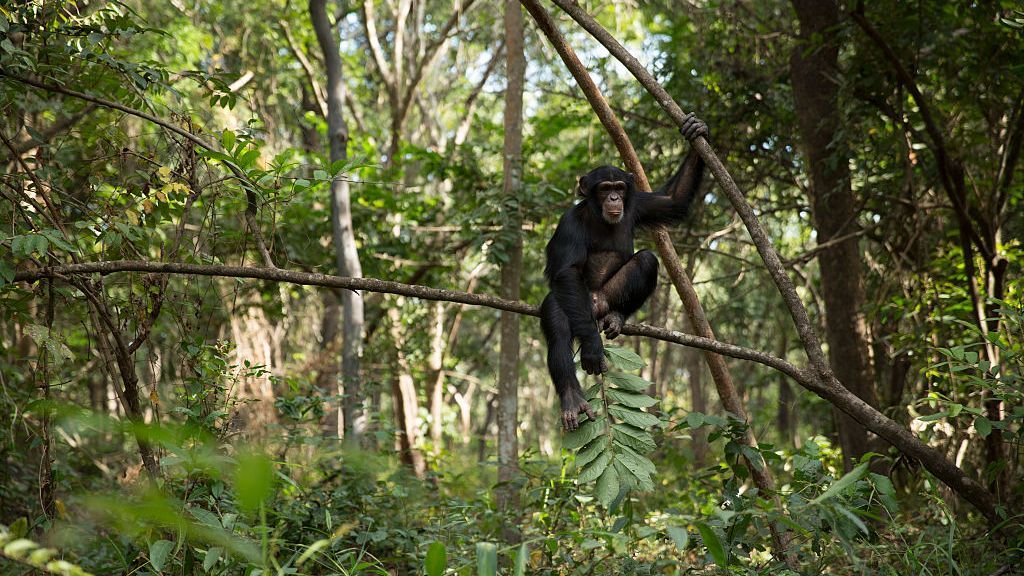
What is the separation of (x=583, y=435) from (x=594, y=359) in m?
0.97

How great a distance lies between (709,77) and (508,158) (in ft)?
8.18

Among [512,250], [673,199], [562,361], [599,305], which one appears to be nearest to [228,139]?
[562,361]

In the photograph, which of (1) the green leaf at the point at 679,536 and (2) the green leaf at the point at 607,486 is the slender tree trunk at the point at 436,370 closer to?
(2) the green leaf at the point at 607,486

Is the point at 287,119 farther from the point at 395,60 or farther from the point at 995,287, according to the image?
the point at 995,287

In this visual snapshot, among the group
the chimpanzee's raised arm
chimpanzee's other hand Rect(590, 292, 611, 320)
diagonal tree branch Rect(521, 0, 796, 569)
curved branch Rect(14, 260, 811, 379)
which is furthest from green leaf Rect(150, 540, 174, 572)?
the chimpanzee's raised arm

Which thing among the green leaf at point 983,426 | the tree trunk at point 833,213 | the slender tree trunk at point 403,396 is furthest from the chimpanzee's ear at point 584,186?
the slender tree trunk at point 403,396

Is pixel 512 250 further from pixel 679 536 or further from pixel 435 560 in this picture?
pixel 679 536

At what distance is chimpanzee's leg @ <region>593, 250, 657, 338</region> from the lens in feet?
17.6

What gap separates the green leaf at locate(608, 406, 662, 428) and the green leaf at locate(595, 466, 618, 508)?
0.32m

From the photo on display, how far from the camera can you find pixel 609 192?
536 centimetres

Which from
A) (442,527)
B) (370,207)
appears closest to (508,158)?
(370,207)

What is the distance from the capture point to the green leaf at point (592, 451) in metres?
3.62

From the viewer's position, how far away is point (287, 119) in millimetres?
16516

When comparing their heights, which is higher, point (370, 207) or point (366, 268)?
point (370, 207)
